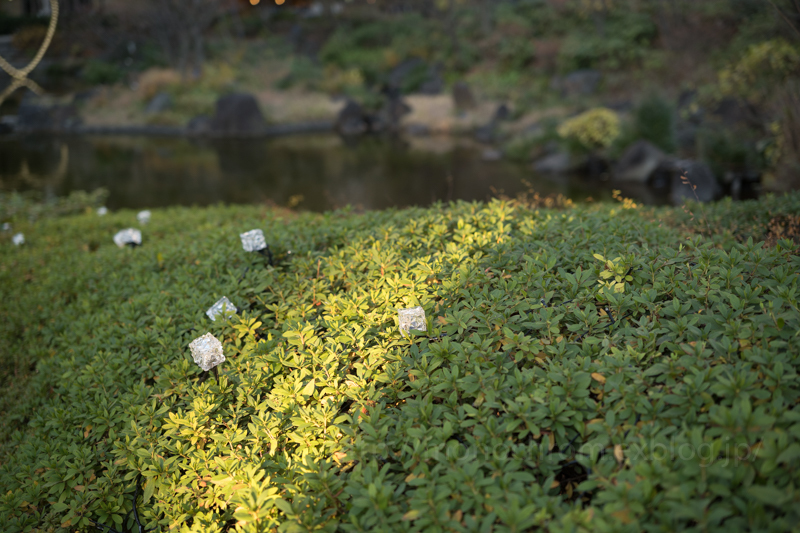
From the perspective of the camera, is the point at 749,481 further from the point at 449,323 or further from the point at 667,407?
the point at 449,323

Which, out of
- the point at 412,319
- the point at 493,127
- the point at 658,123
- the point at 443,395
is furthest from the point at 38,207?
the point at 493,127

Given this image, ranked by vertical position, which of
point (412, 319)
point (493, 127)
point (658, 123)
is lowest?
point (493, 127)

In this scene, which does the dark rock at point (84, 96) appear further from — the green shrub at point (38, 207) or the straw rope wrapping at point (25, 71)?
the green shrub at point (38, 207)

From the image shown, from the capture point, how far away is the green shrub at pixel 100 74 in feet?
80.0

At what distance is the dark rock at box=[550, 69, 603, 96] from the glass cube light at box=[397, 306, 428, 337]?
19.9m

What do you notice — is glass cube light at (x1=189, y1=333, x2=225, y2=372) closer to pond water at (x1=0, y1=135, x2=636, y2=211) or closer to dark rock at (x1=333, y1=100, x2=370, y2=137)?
pond water at (x1=0, y1=135, x2=636, y2=211)

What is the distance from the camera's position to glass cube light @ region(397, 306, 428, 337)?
2.27 m

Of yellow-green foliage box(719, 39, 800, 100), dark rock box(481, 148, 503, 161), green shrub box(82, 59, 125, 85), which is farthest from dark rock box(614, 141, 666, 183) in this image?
green shrub box(82, 59, 125, 85)

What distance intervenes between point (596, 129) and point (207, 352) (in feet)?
41.4

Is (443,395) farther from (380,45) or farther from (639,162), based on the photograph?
(380,45)

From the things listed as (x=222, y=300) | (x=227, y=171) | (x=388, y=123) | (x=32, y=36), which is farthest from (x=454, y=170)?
(x=32, y=36)

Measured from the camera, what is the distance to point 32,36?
23469mm

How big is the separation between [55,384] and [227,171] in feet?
36.6

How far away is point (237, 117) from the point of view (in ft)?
64.1
